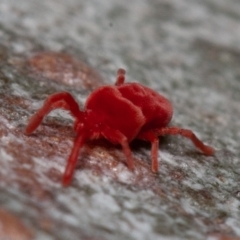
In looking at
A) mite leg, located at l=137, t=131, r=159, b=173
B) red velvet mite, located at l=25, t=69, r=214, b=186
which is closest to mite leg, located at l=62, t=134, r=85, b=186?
red velvet mite, located at l=25, t=69, r=214, b=186

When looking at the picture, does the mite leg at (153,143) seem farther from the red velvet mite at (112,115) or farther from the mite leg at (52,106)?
the mite leg at (52,106)

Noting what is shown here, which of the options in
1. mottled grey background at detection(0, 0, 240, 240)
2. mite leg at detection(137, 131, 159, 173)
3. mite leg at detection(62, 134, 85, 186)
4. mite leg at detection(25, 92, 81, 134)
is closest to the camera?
mottled grey background at detection(0, 0, 240, 240)

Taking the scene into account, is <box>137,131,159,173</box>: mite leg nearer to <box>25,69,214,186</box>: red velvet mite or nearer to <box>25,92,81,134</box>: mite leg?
<box>25,69,214,186</box>: red velvet mite

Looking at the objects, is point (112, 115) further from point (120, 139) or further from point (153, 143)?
point (153, 143)

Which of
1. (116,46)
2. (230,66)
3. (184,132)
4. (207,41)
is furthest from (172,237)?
(207,41)

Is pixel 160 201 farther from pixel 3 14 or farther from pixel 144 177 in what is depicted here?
pixel 3 14

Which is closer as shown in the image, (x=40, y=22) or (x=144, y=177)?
(x=144, y=177)
